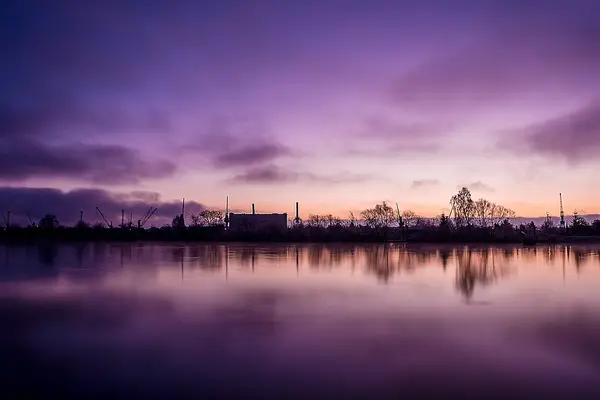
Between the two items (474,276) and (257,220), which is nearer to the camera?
(474,276)

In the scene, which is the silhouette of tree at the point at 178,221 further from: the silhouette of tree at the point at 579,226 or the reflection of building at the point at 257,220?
the silhouette of tree at the point at 579,226

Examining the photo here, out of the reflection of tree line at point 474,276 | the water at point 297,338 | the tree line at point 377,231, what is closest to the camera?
the water at point 297,338

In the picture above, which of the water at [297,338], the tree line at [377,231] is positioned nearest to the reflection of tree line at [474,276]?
the water at [297,338]

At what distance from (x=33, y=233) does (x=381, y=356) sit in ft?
275

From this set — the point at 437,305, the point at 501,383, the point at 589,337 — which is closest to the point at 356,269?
the point at 437,305

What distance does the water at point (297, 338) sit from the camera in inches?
264

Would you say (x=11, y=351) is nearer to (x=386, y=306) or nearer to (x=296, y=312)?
(x=296, y=312)

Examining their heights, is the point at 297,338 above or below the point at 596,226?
below

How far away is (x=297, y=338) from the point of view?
30.1ft

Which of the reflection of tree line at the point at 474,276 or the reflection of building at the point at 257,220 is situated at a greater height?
the reflection of building at the point at 257,220

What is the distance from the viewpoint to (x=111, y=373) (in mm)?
7043

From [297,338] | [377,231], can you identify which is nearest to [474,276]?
[297,338]

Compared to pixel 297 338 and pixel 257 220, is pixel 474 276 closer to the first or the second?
pixel 297 338

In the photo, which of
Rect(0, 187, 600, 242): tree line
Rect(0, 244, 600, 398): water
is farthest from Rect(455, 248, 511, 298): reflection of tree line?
Rect(0, 187, 600, 242): tree line
